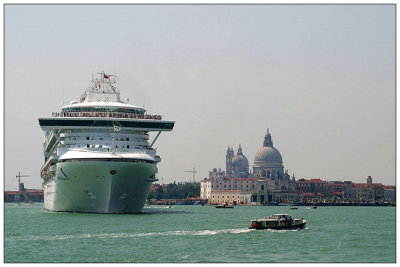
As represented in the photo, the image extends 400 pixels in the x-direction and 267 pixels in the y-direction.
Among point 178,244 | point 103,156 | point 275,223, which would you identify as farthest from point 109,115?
point 178,244

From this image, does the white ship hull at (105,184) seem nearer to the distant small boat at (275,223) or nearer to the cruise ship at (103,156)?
the cruise ship at (103,156)

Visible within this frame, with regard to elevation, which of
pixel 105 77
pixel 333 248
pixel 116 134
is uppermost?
pixel 105 77

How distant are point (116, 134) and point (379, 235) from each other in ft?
83.0

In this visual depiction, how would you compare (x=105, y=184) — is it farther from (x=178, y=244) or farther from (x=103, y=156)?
(x=178, y=244)

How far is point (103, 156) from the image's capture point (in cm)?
6800

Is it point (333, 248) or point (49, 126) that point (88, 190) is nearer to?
point (49, 126)

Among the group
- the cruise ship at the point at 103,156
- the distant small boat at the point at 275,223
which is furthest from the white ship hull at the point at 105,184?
the distant small boat at the point at 275,223

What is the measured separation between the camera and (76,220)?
6238 cm

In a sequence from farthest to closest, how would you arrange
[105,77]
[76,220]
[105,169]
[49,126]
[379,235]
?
[105,77] < [49,126] < [105,169] < [76,220] < [379,235]

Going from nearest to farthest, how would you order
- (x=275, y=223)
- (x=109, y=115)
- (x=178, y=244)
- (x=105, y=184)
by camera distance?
(x=178, y=244) < (x=275, y=223) < (x=105, y=184) < (x=109, y=115)

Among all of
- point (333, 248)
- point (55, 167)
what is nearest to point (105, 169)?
point (55, 167)

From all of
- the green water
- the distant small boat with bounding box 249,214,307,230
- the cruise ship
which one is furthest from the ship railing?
the distant small boat with bounding box 249,214,307,230

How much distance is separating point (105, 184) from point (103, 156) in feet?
7.59

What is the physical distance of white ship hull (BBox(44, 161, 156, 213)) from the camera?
67500 millimetres
